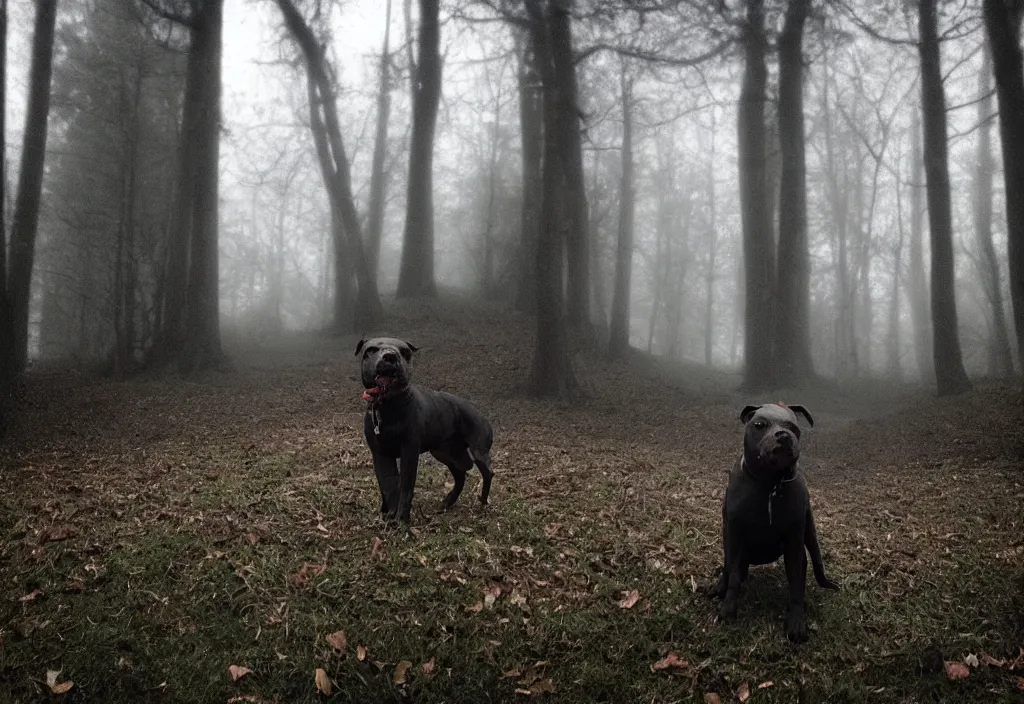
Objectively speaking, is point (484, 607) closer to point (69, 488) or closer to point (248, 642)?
point (248, 642)

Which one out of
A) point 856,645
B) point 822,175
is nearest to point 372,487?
point 856,645

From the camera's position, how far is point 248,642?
4.34 metres

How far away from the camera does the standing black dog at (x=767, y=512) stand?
3.96m

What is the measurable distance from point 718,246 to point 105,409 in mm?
30157

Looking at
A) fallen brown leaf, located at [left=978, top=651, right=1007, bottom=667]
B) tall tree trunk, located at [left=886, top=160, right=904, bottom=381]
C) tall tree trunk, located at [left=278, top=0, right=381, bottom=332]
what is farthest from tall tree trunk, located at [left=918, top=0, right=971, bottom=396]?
tall tree trunk, located at [left=278, top=0, right=381, bottom=332]

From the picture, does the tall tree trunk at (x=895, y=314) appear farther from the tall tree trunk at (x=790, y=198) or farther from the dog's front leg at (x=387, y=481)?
the dog's front leg at (x=387, y=481)

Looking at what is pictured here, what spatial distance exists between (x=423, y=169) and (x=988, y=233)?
50.9 ft

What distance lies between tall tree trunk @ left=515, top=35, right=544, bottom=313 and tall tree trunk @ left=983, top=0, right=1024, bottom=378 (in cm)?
1002

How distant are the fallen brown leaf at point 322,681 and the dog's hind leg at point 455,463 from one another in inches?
87.1

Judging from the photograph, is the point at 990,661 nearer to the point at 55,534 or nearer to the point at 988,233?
the point at 55,534

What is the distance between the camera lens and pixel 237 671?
408 cm

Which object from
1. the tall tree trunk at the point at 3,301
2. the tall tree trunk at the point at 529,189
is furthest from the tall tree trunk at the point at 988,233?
the tall tree trunk at the point at 3,301

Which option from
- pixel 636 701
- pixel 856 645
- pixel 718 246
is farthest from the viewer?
pixel 718 246

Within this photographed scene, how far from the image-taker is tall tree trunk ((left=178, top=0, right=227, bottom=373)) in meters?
13.4
